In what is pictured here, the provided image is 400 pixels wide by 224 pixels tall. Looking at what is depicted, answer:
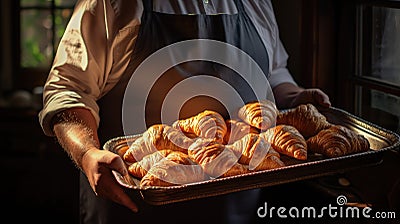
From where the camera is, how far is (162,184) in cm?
117

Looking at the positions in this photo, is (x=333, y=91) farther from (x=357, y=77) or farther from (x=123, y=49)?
(x=123, y=49)

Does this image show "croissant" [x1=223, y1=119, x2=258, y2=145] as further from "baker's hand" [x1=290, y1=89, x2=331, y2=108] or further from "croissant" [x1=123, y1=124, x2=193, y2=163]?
"baker's hand" [x1=290, y1=89, x2=331, y2=108]

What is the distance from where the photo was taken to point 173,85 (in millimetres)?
1461

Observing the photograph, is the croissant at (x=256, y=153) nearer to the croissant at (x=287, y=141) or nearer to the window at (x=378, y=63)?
the croissant at (x=287, y=141)

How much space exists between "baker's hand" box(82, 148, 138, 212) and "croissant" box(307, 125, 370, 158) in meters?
0.38

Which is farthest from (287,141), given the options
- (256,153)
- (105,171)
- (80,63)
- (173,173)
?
(80,63)

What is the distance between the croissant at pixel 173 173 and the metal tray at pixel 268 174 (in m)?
0.03

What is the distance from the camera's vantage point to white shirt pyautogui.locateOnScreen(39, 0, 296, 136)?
138cm

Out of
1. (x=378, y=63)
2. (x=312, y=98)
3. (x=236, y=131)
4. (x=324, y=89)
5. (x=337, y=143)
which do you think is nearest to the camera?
(x=337, y=143)

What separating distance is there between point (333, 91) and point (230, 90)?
49 cm

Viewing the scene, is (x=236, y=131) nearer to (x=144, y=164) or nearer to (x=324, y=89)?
(x=144, y=164)

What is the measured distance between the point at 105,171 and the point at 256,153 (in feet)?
0.94

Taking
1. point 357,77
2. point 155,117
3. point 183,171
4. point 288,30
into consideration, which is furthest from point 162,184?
point 288,30

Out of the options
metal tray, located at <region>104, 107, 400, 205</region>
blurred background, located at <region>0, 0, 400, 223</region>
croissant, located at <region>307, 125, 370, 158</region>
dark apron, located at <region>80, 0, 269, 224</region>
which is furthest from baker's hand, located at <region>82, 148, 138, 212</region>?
blurred background, located at <region>0, 0, 400, 223</region>
